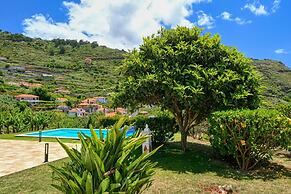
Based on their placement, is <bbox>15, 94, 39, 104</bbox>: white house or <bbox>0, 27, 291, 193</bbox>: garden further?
<bbox>15, 94, 39, 104</bbox>: white house

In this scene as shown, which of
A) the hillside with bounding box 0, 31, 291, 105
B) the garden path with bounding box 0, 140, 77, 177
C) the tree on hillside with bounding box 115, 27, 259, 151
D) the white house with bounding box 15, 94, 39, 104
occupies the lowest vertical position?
the garden path with bounding box 0, 140, 77, 177

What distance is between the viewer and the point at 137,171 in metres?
4.42

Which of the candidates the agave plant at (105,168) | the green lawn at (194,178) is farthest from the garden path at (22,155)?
the agave plant at (105,168)

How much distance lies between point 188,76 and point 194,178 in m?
4.07

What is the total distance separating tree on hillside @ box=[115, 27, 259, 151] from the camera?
11.6 m

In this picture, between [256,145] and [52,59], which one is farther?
[52,59]

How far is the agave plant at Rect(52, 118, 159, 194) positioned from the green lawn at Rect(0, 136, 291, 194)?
169 inches

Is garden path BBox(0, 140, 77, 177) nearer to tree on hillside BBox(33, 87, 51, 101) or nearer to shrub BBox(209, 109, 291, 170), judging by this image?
shrub BBox(209, 109, 291, 170)

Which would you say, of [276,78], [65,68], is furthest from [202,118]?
[65,68]

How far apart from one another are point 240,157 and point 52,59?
101m

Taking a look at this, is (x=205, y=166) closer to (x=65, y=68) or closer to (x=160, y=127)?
(x=160, y=127)

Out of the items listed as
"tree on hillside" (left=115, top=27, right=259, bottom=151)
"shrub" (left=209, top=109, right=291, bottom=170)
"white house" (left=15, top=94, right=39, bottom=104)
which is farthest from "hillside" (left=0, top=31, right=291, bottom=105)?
"shrub" (left=209, top=109, right=291, bottom=170)

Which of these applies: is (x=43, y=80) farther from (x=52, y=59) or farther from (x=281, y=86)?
(x=281, y=86)

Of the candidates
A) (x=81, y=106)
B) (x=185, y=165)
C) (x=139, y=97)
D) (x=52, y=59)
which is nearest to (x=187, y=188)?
(x=185, y=165)
